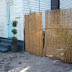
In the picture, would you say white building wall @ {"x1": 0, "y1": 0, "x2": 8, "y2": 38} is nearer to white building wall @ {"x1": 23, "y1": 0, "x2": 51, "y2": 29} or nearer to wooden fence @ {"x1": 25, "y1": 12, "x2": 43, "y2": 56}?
white building wall @ {"x1": 23, "y1": 0, "x2": 51, "y2": 29}

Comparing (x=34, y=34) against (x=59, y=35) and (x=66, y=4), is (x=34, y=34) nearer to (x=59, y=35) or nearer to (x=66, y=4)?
(x=59, y=35)

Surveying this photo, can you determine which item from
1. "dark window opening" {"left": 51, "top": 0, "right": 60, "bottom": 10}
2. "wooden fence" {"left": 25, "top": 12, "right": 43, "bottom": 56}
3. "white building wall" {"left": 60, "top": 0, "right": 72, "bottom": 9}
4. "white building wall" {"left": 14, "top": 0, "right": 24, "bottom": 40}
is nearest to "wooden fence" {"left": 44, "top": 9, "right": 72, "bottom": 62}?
"wooden fence" {"left": 25, "top": 12, "right": 43, "bottom": 56}

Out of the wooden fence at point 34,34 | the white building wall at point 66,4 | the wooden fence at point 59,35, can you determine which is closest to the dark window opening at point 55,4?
the white building wall at point 66,4

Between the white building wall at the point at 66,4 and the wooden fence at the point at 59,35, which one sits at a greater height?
the white building wall at the point at 66,4

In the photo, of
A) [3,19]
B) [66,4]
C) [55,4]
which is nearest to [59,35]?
[66,4]

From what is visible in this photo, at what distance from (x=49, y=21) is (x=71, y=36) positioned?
3.89 ft

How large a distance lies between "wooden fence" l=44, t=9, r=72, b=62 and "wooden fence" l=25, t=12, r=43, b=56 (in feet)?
1.69

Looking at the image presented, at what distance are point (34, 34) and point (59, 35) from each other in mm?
1586

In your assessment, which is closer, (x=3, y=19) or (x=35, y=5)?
(x=35, y=5)

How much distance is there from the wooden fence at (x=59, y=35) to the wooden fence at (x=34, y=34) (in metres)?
0.52

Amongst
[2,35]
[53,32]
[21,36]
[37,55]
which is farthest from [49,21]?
[2,35]

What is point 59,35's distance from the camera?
202 inches

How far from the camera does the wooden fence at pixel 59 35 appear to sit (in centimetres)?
487

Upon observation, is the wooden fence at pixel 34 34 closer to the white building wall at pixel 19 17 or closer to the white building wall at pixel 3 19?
the white building wall at pixel 19 17
